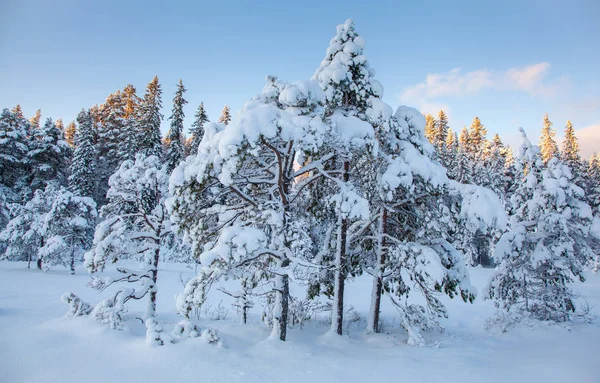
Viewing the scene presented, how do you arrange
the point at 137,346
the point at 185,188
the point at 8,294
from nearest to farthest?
the point at 137,346 → the point at 185,188 → the point at 8,294

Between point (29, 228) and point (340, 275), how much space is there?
82.4ft

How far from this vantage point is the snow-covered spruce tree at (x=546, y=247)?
12695 mm

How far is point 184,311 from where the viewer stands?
24.2 feet

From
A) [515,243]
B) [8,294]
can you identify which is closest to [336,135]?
[515,243]

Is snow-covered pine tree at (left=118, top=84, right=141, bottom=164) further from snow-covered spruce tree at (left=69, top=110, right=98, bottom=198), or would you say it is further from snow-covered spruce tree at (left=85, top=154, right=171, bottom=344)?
snow-covered spruce tree at (left=85, top=154, right=171, bottom=344)

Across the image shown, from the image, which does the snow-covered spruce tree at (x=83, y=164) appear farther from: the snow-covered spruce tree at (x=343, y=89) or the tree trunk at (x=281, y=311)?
the tree trunk at (x=281, y=311)

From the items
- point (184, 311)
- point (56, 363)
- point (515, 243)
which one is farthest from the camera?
point (515, 243)

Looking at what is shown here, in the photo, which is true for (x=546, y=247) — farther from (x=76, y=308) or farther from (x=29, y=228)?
(x=29, y=228)

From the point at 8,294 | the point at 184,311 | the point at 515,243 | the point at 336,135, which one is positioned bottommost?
the point at 8,294

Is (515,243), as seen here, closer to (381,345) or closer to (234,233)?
(381,345)

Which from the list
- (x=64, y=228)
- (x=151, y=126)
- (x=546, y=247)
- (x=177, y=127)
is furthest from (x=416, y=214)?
(x=151, y=126)

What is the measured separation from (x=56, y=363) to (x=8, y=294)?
519 inches

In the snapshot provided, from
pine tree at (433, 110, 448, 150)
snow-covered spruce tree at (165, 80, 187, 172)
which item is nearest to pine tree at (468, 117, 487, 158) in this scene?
pine tree at (433, 110, 448, 150)

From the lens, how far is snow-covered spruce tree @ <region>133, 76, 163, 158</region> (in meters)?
28.1
